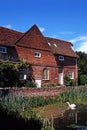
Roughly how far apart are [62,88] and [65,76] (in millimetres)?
18019

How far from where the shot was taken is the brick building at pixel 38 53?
1615 inches

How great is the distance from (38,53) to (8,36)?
216 inches

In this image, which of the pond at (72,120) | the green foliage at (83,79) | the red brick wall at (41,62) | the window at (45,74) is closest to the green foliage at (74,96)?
the pond at (72,120)

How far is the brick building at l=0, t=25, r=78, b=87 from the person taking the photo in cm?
4103

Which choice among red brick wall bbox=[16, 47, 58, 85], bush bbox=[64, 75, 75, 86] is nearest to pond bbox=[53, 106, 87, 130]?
red brick wall bbox=[16, 47, 58, 85]

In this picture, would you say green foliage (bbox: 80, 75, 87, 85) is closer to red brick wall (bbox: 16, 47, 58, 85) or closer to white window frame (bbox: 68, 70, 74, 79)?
white window frame (bbox: 68, 70, 74, 79)

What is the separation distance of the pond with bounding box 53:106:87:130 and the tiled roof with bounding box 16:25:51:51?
18637mm

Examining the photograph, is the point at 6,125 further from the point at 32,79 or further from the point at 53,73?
the point at 53,73

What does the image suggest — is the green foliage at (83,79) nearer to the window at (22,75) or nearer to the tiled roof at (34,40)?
the tiled roof at (34,40)

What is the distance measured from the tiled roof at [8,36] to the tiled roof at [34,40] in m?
1.05

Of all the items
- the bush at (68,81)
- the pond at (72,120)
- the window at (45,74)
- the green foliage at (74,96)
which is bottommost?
the pond at (72,120)

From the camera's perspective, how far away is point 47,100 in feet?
94.6

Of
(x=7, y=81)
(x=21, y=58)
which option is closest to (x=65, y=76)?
(x=21, y=58)

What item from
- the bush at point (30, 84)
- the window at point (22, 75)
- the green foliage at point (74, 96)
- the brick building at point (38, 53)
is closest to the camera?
the green foliage at point (74, 96)
